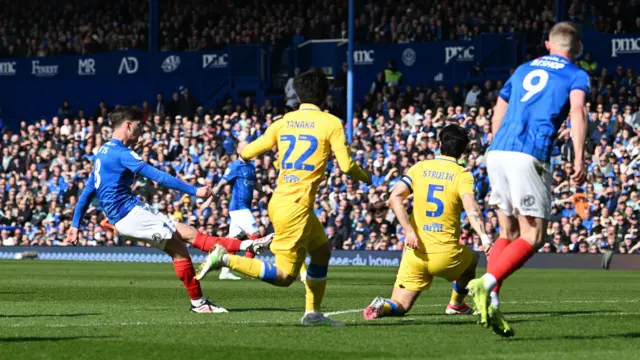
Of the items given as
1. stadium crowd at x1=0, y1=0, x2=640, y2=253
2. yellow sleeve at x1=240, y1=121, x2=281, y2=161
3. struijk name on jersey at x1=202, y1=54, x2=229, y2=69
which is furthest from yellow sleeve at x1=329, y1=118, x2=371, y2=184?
struijk name on jersey at x1=202, y1=54, x2=229, y2=69

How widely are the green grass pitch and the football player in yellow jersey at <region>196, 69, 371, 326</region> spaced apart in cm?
54

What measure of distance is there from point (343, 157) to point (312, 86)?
2.43 feet

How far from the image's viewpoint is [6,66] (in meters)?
47.1

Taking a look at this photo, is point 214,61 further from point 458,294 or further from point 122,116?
point 458,294

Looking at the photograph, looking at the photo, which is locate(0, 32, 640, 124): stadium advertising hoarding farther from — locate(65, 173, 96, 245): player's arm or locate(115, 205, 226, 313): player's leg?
locate(115, 205, 226, 313): player's leg

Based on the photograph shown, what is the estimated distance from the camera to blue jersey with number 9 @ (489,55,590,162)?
945 centimetres

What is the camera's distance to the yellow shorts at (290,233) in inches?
410

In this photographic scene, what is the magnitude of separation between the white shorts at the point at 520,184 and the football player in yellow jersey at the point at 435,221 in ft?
6.09

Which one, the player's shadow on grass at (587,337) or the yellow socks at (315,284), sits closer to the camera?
the player's shadow on grass at (587,337)

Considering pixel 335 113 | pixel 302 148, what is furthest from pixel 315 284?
pixel 335 113

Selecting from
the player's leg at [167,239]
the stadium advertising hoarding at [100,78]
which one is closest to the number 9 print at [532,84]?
the player's leg at [167,239]

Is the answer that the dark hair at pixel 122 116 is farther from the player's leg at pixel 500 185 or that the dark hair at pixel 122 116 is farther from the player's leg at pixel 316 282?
the player's leg at pixel 500 185

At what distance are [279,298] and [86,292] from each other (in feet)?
10.1

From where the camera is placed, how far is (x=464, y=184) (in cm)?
1144
